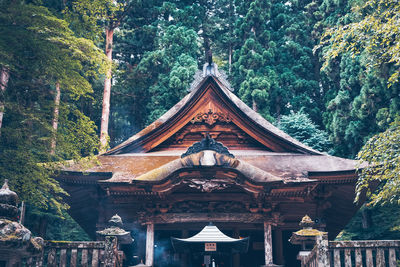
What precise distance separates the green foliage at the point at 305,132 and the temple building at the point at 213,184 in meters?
9.72

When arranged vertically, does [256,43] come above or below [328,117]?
above

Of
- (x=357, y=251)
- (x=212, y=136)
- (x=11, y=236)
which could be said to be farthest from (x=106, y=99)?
(x=11, y=236)

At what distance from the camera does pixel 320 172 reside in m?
9.22

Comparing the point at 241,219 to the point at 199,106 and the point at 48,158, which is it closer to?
the point at 199,106

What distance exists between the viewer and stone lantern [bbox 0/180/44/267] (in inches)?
182

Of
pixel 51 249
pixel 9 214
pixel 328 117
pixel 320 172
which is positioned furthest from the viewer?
pixel 328 117

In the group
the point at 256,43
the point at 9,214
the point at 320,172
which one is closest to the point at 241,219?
the point at 320,172

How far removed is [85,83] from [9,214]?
4.91 meters

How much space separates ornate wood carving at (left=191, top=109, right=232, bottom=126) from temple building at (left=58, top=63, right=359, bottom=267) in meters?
0.03

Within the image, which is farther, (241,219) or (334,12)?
(334,12)

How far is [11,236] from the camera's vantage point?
464cm

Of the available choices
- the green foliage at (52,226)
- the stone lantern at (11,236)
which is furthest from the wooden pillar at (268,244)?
the green foliage at (52,226)

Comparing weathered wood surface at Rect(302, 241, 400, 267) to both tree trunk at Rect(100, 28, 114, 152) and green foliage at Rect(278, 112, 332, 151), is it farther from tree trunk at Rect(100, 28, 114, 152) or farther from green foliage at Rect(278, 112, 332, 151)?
tree trunk at Rect(100, 28, 114, 152)

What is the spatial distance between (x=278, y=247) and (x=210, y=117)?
385cm
